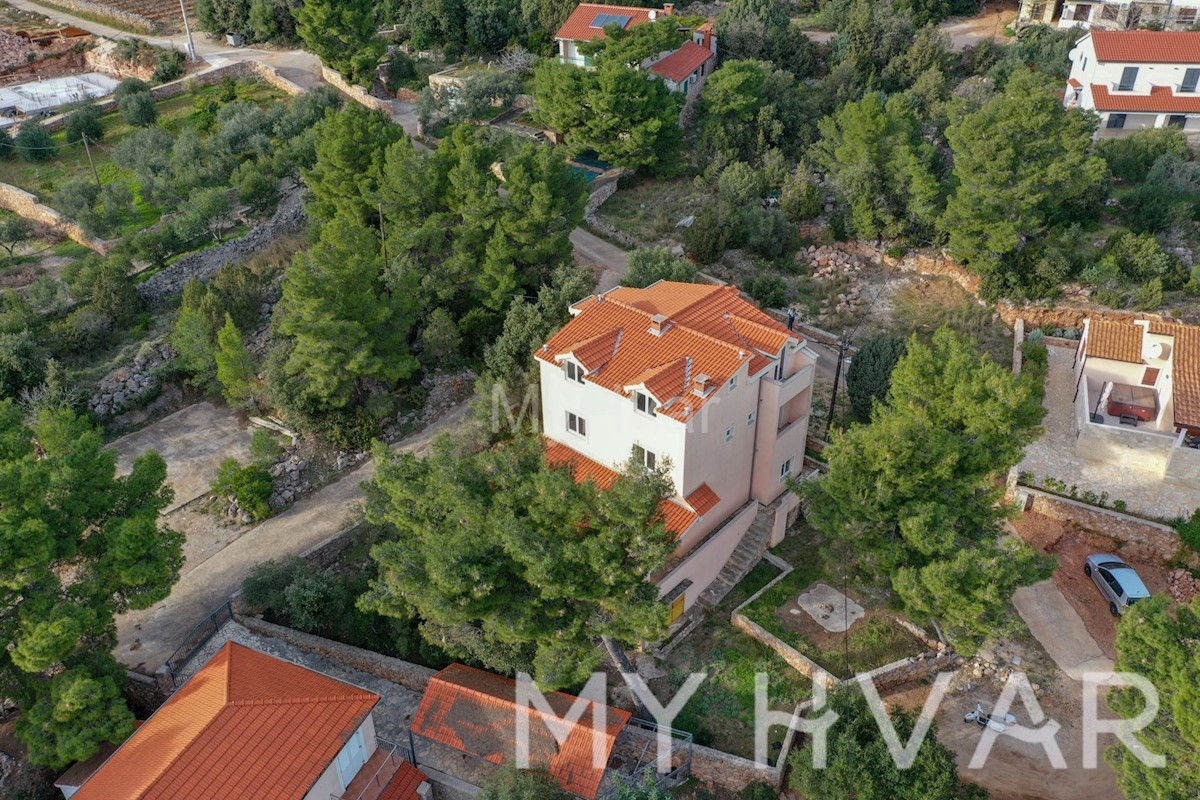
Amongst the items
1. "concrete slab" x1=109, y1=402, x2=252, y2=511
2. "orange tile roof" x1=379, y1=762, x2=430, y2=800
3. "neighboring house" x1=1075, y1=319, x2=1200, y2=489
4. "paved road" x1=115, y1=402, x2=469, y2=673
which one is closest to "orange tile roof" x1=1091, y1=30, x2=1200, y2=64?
"neighboring house" x1=1075, y1=319, x2=1200, y2=489

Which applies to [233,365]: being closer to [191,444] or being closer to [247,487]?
[191,444]

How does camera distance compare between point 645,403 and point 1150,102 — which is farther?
point 1150,102

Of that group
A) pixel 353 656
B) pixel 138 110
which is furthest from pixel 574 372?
pixel 138 110

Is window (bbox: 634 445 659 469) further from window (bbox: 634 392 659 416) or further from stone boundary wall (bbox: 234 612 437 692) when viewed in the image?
stone boundary wall (bbox: 234 612 437 692)

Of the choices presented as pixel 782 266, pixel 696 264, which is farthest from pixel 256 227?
pixel 782 266

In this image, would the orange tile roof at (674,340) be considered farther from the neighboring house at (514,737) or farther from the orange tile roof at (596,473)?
the neighboring house at (514,737)

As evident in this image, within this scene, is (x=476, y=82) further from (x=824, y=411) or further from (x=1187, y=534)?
(x=1187, y=534)
